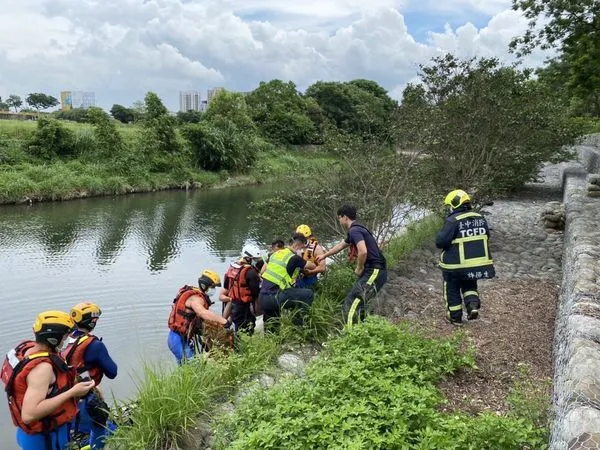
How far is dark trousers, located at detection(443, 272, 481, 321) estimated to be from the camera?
21.8ft

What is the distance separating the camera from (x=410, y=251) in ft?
35.5

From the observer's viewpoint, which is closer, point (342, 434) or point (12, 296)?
point (342, 434)

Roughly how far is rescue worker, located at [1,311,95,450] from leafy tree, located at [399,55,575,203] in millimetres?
8273

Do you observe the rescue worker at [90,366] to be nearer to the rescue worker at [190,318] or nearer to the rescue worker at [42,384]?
the rescue worker at [42,384]

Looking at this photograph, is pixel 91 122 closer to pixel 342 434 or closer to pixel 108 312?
pixel 108 312

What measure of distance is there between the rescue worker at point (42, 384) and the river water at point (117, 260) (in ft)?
7.60

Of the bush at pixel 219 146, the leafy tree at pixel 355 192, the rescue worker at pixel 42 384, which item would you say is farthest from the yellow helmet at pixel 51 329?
the bush at pixel 219 146

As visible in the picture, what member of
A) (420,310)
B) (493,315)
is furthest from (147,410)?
(493,315)

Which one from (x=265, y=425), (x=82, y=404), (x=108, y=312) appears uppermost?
(x=265, y=425)

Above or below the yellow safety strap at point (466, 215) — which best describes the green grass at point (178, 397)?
below

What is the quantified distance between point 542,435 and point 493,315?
12.3 feet

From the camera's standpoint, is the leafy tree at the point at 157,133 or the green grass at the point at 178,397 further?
the leafy tree at the point at 157,133

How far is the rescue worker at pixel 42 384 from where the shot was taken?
4.04 m

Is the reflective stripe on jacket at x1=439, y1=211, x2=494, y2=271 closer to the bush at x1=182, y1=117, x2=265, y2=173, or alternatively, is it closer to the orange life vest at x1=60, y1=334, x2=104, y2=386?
the orange life vest at x1=60, y1=334, x2=104, y2=386
